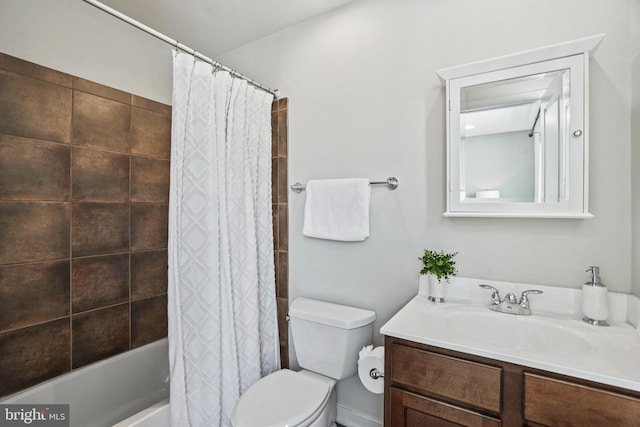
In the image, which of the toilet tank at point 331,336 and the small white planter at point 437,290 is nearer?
the small white planter at point 437,290

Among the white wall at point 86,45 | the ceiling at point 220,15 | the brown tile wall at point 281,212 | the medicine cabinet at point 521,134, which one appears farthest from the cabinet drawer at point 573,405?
the white wall at point 86,45

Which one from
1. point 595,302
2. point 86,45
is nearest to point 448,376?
point 595,302

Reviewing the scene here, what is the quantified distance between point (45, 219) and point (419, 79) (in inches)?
79.1

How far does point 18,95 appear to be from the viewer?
1.47 metres

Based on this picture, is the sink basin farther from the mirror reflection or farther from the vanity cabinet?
the mirror reflection

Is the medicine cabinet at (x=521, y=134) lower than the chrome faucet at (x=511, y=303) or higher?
higher

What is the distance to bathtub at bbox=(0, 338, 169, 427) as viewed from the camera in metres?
1.48

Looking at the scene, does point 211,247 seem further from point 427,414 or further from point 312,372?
point 427,414

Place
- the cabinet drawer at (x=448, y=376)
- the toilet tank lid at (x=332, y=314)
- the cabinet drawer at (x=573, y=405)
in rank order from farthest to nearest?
the toilet tank lid at (x=332, y=314) → the cabinet drawer at (x=448, y=376) → the cabinet drawer at (x=573, y=405)

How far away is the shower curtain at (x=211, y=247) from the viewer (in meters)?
1.45

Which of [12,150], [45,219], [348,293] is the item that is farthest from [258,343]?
[12,150]

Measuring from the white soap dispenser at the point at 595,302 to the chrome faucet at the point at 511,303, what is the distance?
15 centimetres

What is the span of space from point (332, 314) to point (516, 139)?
120 cm

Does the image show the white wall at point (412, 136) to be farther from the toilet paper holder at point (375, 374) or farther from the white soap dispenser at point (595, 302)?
the toilet paper holder at point (375, 374)
